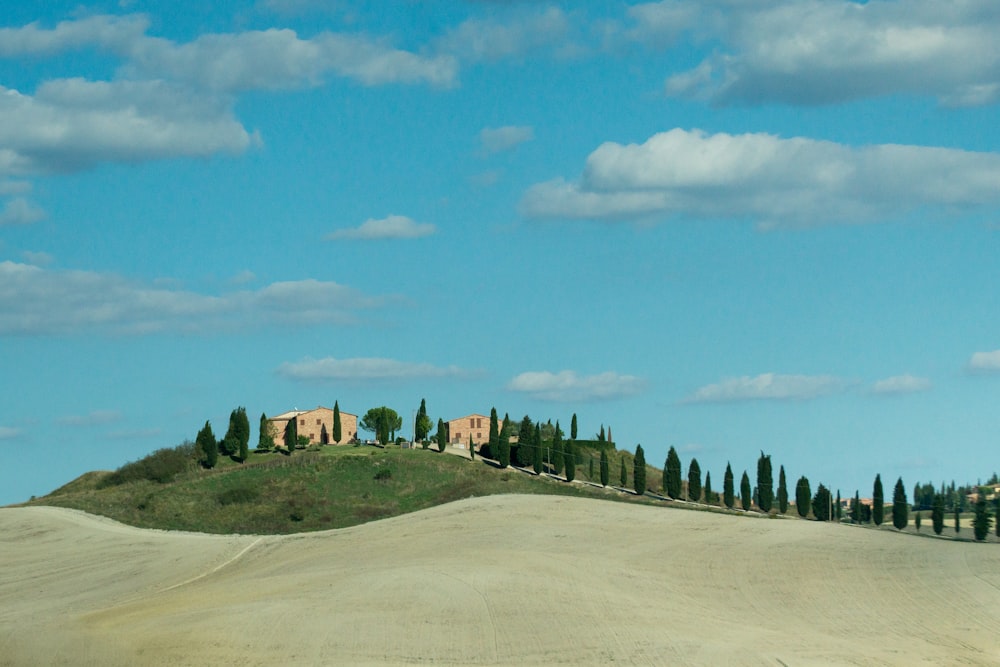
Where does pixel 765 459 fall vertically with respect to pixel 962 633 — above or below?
above

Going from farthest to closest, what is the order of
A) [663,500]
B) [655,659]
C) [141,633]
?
[663,500], [141,633], [655,659]

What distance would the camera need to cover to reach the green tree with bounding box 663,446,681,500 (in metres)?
121

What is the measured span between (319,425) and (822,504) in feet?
190

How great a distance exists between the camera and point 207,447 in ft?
399

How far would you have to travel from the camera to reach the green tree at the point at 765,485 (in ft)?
395

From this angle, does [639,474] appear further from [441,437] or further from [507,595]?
[507,595]

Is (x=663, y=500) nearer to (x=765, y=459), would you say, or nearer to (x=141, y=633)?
(x=765, y=459)

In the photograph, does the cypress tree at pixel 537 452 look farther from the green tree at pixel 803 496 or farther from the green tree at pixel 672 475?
the green tree at pixel 803 496

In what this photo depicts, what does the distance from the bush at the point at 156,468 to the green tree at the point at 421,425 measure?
25220 millimetres

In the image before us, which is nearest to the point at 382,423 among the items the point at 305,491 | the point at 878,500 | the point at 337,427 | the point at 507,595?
the point at 337,427

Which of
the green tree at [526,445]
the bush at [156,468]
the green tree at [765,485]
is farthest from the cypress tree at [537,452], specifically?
the bush at [156,468]

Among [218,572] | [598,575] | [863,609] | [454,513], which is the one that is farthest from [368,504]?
[863,609]

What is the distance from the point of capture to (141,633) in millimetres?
45562

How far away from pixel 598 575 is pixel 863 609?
12232mm
